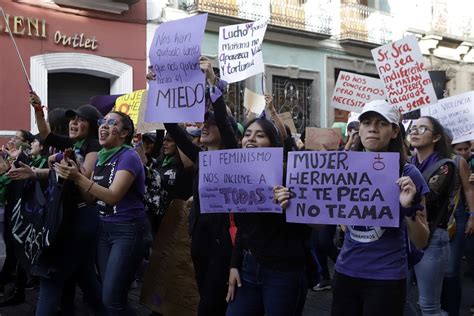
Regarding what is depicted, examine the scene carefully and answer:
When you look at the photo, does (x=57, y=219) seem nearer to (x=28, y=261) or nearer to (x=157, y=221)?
(x=28, y=261)

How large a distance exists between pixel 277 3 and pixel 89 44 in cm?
519

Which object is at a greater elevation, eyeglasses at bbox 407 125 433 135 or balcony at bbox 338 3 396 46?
balcony at bbox 338 3 396 46

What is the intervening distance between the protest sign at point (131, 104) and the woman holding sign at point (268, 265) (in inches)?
149

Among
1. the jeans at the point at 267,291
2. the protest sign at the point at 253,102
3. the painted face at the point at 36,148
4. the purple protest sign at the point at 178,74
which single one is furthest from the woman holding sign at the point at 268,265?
the protest sign at the point at 253,102

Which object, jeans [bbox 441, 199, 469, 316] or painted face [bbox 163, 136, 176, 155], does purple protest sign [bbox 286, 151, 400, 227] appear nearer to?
jeans [bbox 441, 199, 469, 316]

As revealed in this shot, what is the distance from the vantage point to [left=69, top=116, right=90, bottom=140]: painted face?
14.3 ft

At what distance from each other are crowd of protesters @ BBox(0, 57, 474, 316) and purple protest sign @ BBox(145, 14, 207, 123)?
85mm

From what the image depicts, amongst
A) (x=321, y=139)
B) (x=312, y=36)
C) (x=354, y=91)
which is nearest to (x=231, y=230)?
(x=321, y=139)

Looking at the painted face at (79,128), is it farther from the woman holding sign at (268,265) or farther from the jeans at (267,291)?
the jeans at (267,291)

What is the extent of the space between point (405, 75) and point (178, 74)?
336cm

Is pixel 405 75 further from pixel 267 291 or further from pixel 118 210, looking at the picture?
pixel 267 291

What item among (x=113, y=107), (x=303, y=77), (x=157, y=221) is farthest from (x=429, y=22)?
(x=157, y=221)

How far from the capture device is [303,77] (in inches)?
609

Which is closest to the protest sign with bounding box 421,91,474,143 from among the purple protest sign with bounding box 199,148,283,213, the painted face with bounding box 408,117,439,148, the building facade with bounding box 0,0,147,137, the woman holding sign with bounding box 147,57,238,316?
the painted face with bounding box 408,117,439,148
